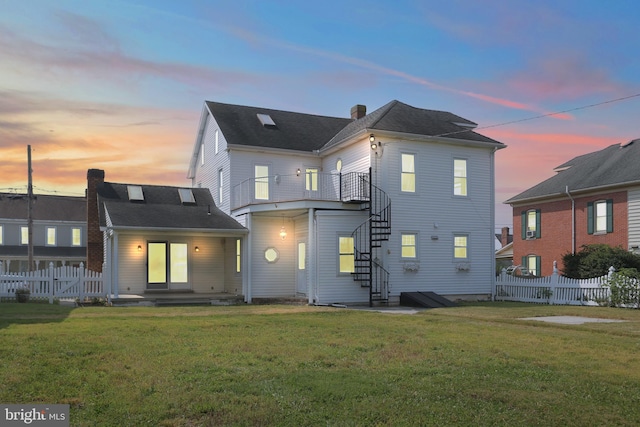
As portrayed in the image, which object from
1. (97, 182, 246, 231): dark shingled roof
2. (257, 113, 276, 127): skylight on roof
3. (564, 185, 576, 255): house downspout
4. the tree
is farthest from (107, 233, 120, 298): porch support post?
(564, 185, 576, 255): house downspout

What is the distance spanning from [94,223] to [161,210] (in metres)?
4.47

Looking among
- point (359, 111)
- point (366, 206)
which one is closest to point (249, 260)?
point (366, 206)

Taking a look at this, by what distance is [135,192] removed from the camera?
25.2 metres

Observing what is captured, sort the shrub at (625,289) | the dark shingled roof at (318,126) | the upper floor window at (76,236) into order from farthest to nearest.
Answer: the upper floor window at (76,236) → the dark shingled roof at (318,126) → the shrub at (625,289)

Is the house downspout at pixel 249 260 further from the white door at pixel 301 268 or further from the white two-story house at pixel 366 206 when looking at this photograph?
the white door at pixel 301 268

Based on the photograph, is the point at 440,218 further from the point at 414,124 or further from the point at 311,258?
the point at 311,258

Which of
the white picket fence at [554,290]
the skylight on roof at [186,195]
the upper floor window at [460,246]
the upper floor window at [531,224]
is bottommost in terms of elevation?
the white picket fence at [554,290]

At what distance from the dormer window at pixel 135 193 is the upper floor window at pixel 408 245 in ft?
35.3

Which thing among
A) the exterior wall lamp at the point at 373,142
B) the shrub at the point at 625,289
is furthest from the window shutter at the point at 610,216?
the exterior wall lamp at the point at 373,142

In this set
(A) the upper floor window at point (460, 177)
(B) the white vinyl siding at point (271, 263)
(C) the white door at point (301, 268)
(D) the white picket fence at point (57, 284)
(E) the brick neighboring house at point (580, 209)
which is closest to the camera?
(D) the white picket fence at point (57, 284)

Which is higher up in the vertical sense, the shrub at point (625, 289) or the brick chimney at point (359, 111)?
the brick chimney at point (359, 111)

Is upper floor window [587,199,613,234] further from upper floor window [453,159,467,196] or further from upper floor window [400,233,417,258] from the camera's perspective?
upper floor window [400,233,417,258]

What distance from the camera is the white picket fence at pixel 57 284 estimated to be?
838 inches

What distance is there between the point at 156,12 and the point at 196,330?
832 cm
